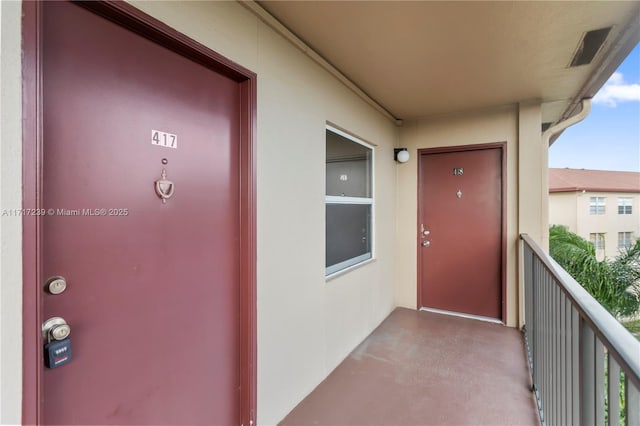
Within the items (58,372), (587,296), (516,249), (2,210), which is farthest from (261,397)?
(516,249)

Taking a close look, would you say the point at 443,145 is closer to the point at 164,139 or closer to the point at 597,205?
the point at 164,139

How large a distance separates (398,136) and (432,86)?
3.80 feet

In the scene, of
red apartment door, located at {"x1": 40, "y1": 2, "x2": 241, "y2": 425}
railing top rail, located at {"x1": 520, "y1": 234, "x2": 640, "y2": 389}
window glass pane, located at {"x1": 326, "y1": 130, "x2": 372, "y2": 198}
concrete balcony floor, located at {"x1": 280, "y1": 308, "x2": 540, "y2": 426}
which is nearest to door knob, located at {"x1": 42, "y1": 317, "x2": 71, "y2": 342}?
red apartment door, located at {"x1": 40, "y1": 2, "x2": 241, "y2": 425}

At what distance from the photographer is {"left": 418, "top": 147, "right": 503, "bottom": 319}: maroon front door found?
11.1 feet

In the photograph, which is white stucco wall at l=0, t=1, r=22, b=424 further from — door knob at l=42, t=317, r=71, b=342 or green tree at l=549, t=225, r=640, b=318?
green tree at l=549, t=225, r=640, b=318

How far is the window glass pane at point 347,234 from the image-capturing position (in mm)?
2434

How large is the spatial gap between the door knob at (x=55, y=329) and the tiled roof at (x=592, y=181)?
15743 millimetres

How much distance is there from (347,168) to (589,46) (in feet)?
6.28

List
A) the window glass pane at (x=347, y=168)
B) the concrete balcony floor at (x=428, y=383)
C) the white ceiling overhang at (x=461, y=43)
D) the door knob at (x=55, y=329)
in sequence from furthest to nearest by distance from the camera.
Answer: the window glass pane at (x=347, y=168), the concrete balcony floor at (x=428, y=383), the white ceiling overhang at (x=461, y=43), the door knob at (x=55, y=329)

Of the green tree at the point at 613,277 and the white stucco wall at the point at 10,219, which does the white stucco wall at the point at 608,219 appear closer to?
the green tree at the point at 613,277

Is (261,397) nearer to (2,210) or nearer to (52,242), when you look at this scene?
(52,242)

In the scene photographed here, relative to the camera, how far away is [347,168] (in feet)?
9.00

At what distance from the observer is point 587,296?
99 centimetres

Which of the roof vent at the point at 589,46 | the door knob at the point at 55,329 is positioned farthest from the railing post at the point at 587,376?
the roof vent at the point at 589,46
